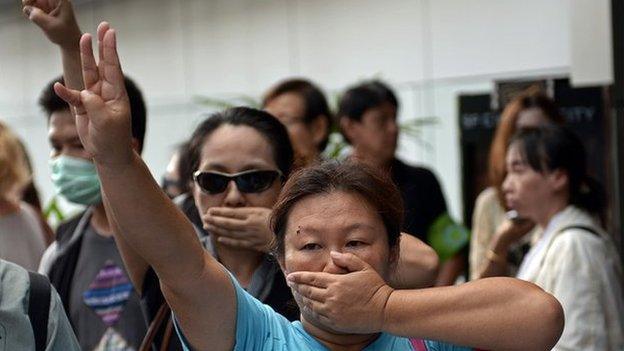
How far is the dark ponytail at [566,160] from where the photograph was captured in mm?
4652

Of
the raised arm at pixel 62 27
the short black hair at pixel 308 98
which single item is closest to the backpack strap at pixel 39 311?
the raised arm at pixel 62 27

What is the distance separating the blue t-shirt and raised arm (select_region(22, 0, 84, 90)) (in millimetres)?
778

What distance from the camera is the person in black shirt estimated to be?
18.5ft

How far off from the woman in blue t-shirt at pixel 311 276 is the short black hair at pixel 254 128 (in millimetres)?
767

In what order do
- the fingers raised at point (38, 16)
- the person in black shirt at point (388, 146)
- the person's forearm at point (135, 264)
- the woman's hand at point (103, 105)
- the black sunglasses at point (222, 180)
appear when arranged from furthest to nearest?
Answer: the person in black shirt at point (388, 146) < the black sunglasses at point (222, 180) < the person's forearm at point (135, 264) < the fingers raised at point (38, 16) < the woman's hand at point (103, 105)

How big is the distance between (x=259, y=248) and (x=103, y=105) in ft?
3.53

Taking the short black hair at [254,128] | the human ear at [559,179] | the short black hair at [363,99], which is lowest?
the human ear at [559,179]

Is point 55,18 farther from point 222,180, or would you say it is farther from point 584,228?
point 584,228

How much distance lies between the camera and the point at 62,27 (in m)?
2.73

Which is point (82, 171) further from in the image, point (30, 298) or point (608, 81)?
point (608, 81)

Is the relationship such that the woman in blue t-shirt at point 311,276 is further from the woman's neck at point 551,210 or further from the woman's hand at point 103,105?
the woman's neck at point 551,210

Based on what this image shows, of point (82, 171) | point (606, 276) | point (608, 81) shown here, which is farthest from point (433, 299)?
point (608, 81)

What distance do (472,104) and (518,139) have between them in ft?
7.33

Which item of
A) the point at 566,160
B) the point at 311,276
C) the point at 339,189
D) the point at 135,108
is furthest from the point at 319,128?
the point at 311,276
